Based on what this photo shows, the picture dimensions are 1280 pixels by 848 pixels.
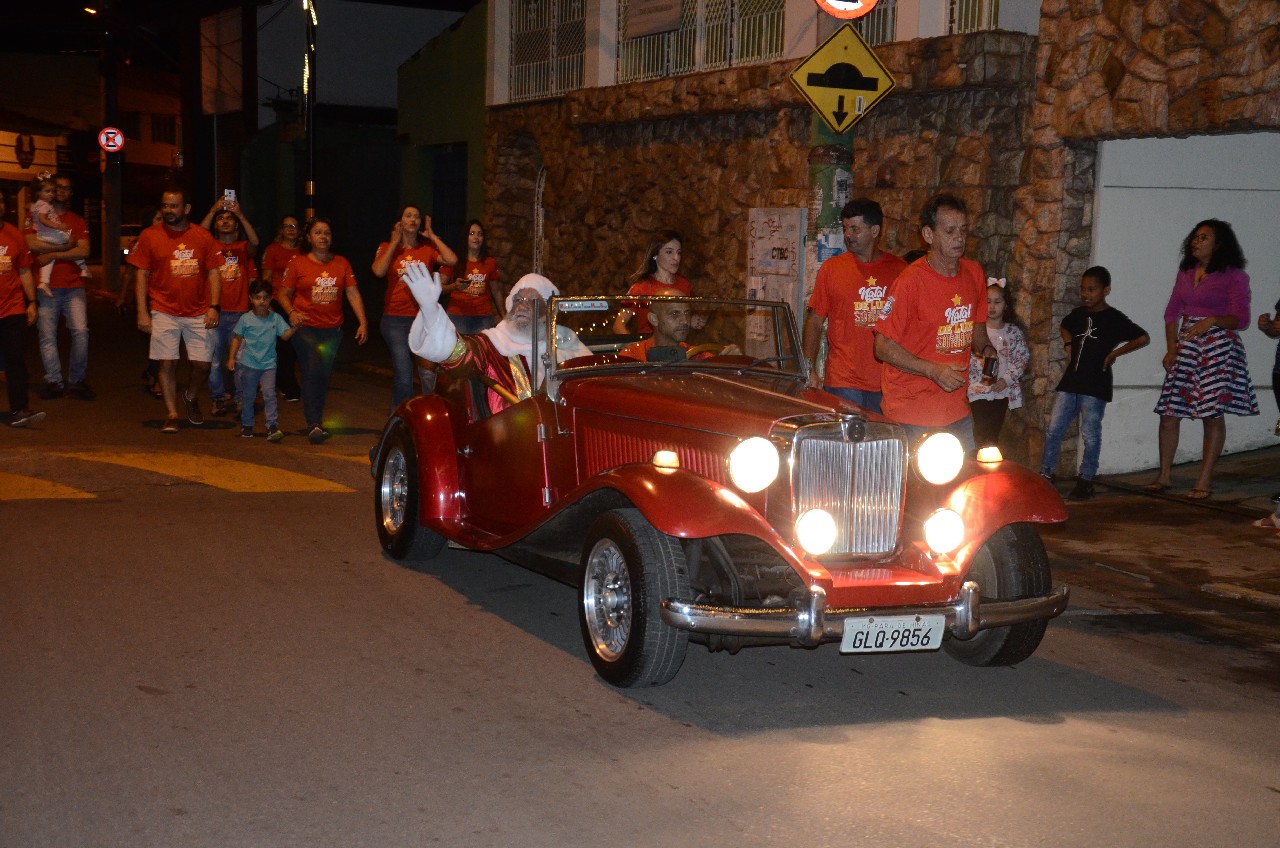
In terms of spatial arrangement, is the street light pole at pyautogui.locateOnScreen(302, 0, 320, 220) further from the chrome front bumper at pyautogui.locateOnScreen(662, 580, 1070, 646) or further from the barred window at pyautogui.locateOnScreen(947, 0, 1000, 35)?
the chrome front bumper at pyautogui.locateOnScreen(662, 580, 1070, 646)

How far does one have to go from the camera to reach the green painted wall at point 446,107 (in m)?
22.5

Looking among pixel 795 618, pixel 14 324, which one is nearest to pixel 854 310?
pixel 795 618

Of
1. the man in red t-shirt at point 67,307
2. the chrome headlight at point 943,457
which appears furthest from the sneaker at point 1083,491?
the man in red t-shirt at point 67,307

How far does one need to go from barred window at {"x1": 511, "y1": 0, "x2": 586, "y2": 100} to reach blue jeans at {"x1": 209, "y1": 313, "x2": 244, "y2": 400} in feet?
24.1

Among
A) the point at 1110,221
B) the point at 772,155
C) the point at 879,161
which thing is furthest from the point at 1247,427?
the point at 772,155

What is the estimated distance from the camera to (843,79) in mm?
9758

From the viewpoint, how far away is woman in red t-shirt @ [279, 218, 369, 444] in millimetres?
12297

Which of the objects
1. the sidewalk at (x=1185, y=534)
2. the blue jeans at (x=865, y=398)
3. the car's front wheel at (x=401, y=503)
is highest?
the blue jeans at (x=865, y=398)

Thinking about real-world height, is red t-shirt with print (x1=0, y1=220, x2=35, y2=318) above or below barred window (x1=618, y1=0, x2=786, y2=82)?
below

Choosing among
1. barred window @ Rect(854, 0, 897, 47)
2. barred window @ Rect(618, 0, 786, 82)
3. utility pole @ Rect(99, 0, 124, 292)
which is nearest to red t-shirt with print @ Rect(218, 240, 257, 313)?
barred window @ Rect(618, 0, 786, 82)

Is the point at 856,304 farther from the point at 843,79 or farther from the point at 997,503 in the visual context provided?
the point at 997,503

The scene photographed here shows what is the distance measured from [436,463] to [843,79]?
4.13 metres

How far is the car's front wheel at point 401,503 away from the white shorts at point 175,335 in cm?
519

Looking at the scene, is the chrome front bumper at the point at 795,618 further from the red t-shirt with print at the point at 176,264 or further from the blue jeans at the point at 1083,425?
the red t-shirt with print at the point at 176,264
